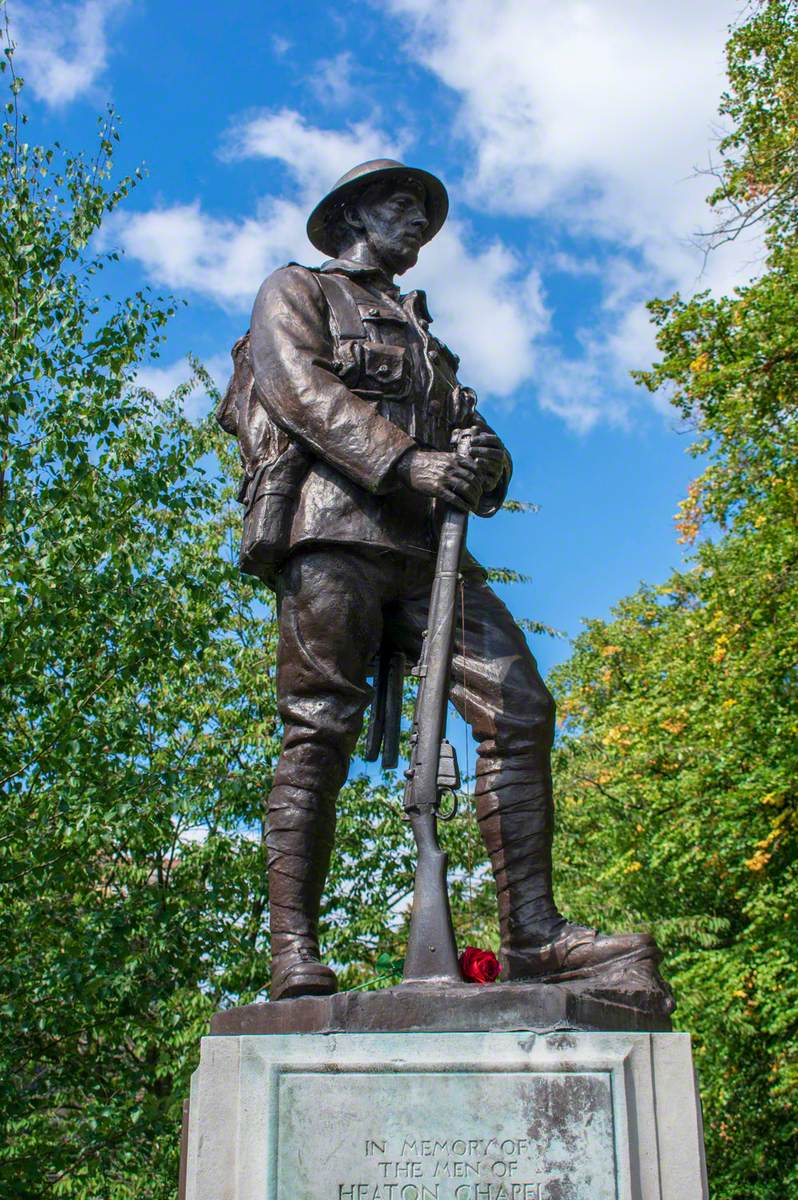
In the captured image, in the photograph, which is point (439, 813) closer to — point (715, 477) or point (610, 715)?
point (715, 477)

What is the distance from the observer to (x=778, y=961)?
48.1 ft

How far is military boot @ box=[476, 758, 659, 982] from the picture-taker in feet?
13.2

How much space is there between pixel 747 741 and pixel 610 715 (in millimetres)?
4896

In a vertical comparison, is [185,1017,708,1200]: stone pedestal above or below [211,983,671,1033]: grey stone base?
below

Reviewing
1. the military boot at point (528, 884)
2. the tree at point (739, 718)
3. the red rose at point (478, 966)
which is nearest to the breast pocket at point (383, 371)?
the military boot at point (528, 884)

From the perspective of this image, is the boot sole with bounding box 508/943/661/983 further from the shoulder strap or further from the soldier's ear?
the soldier's ear

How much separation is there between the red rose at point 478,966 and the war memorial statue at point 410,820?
0.21 ft

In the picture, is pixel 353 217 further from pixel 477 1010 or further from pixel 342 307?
pixel 477 1010

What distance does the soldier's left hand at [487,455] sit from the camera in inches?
175

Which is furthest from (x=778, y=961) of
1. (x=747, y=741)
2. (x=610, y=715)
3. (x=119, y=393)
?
(x=119, y=393)

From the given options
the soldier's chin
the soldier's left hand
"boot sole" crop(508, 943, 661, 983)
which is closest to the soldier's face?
the soldier's chin

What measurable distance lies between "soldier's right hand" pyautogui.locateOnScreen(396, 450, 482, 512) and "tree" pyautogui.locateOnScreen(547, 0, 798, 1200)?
10369 millimetres

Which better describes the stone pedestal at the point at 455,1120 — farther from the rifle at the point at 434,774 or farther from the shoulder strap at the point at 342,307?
the shoulder strap at the point at 342,307

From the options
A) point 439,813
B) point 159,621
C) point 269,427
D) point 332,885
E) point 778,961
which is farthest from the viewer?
point 332,885
